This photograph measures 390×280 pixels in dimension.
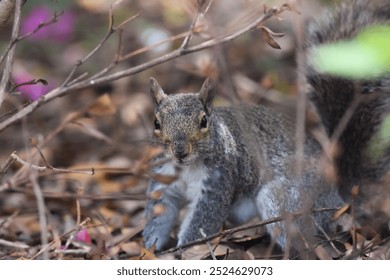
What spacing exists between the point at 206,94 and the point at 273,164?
469mm

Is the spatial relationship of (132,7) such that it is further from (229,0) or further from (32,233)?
(32,233)

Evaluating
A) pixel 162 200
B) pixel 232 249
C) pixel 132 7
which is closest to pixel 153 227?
pixel 162 200

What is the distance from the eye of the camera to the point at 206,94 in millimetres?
2105

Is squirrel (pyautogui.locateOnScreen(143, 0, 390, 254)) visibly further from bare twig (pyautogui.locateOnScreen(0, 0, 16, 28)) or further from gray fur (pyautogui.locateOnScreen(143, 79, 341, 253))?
bare twig (pyautogui.locateOnScreen(0, 0, 16, 28))

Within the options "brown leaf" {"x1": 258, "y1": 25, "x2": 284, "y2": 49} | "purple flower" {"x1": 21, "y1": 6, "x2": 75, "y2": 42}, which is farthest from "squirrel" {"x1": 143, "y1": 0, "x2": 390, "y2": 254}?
"purple flower" {"x1": 21, "y1": 6, "x2": 75, "y2": 42}

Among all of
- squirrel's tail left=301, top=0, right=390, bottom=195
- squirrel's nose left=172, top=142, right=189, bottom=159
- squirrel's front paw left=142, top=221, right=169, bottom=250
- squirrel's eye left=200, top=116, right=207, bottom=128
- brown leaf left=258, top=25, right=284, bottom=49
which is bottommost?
squirrel's nose left=172, top=142, right=189, bottom=159

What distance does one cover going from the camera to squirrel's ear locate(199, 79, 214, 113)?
2.10m

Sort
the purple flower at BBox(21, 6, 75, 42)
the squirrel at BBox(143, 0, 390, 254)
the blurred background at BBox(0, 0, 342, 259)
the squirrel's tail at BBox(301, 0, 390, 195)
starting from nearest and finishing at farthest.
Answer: the squirrel at BBox(143, 0, 390, 254) < the squirrel's tail at BBox(301, 0, 390, 195) < the blurred background at BBox(0, 0, 342, 259) < the purple flower at BBox(21, 6, 75, 42)

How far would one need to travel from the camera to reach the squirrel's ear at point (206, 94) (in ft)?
6.89

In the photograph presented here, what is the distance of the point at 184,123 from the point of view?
209 centimetres

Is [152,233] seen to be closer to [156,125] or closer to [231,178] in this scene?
[231,178]

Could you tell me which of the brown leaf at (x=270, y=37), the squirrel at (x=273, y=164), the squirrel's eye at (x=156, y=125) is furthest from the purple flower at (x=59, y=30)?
the brown leaf at (x=270, y=37)

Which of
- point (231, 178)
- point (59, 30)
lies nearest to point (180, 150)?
point (231, 178)

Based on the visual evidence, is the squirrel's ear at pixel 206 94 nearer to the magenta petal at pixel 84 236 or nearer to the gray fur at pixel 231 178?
the gray fur at pixel 231 178
